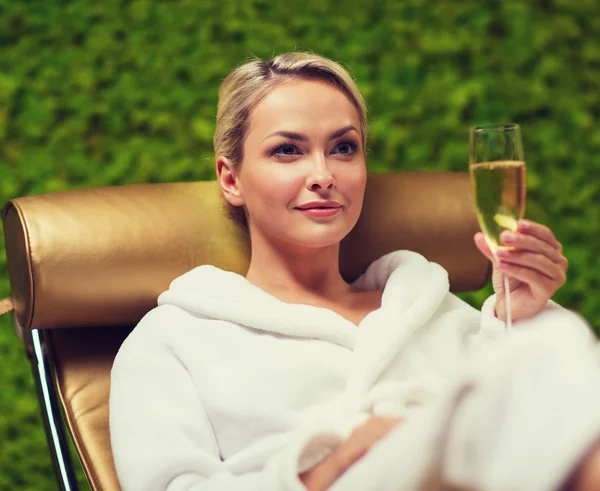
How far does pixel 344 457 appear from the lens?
1.04 metres

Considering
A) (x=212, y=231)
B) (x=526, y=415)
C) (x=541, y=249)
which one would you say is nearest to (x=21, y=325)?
(x=212, y=231)

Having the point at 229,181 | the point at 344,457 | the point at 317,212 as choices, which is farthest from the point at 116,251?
the point at 344,457

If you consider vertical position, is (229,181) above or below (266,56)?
below

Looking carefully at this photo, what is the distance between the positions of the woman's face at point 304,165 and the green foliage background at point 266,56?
0.69 metres

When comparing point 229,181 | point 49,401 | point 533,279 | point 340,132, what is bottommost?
point 49,401

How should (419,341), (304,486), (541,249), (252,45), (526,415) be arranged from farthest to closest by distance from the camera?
(252,45), (419,341), (541,249), (304,486), (526,415)

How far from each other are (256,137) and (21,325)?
1.83 feet

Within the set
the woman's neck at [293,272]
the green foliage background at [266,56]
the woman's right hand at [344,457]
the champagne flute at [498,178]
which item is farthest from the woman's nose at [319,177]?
the green foliage background at [266,56]

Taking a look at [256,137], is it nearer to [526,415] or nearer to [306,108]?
[306,108]

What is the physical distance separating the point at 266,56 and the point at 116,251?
2.99 ft

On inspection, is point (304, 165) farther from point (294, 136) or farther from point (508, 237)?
point (508, 237)

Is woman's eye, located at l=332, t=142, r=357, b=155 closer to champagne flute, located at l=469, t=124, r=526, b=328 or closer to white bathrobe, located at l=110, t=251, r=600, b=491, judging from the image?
white bathrobe, located at l=110, t=251, r=600, b=491

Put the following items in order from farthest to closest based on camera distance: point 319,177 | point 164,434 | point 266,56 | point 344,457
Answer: point 266,56 → point 319,177 → point 164,434 → point 344,457

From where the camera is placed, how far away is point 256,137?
145 cm
